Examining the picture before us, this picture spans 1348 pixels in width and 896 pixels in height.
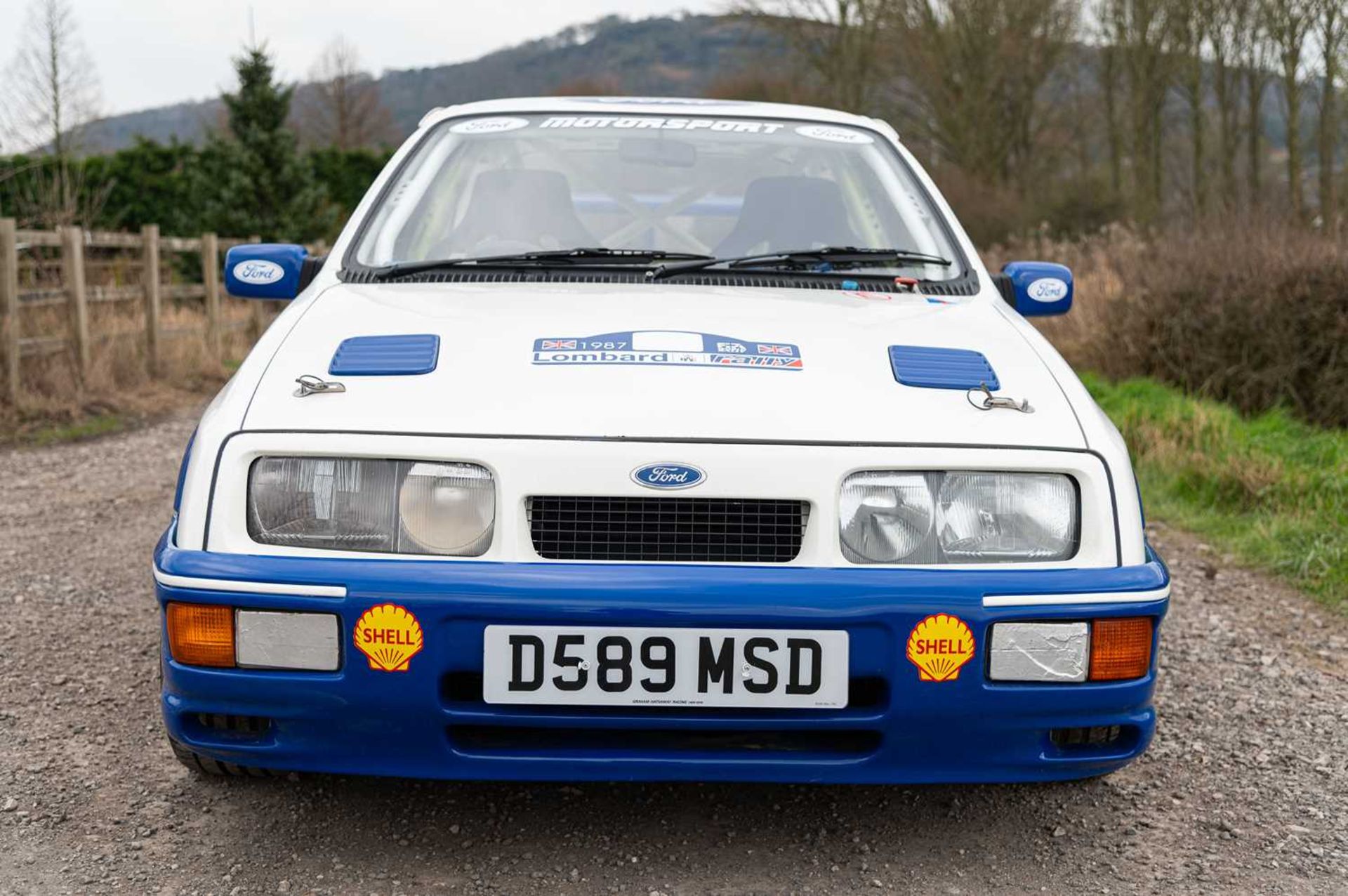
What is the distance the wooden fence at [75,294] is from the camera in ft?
26.3

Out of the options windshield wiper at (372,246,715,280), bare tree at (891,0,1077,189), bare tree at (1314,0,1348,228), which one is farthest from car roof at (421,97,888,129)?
→ bare tree at (891,0,1077,189)

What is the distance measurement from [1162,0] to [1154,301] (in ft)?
57.2

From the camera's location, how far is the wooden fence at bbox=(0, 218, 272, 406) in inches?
316

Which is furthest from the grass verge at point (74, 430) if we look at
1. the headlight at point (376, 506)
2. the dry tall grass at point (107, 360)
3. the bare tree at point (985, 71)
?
the bare tree at point (985, 71)

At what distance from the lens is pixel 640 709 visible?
2021mm

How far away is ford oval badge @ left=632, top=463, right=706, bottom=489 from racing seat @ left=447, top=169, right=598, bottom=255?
1.18 metres

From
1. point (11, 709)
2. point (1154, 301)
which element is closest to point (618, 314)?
point (11, 709)

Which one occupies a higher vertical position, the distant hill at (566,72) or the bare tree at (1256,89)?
the distant hill at (566,72)

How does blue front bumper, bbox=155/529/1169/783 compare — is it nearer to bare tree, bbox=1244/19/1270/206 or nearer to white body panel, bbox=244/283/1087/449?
white body panel, bbox=244/283/1087/449

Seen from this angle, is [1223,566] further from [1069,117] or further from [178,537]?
[1069,117]

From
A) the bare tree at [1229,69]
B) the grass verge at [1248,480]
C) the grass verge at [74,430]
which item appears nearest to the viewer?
the grass verge at [1248,480]

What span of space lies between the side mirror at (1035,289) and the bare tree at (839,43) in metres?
23.8

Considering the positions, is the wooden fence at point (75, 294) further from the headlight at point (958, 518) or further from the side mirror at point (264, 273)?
the headlight at point (958, 518)

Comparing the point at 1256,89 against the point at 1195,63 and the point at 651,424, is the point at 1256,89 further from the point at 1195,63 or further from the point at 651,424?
the point at 651,424
